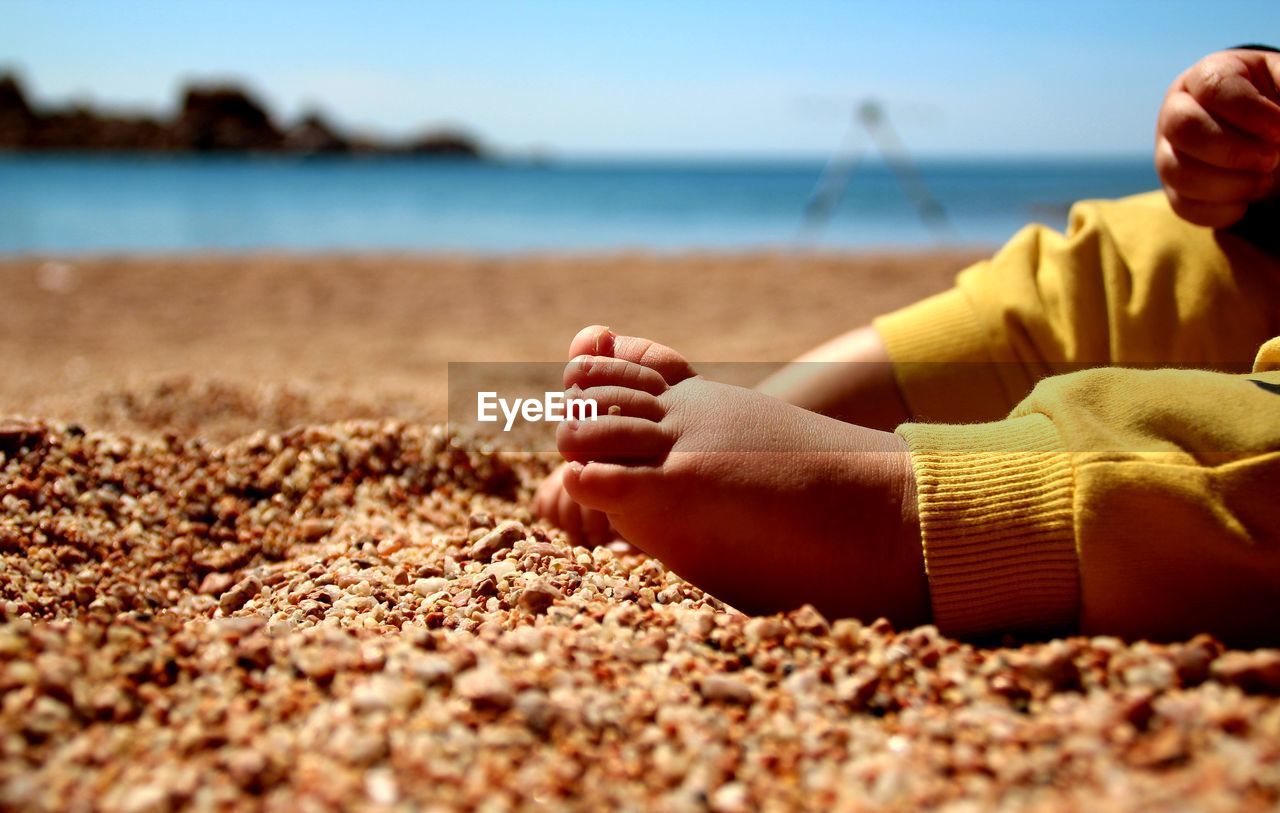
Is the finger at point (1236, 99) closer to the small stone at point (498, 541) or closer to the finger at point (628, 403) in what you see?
the finger at point (628, 403)

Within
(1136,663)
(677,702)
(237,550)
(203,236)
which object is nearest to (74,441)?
(237,550)

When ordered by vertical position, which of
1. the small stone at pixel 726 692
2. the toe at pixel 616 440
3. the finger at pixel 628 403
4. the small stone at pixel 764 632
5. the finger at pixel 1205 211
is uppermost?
the finger at pixel 1205 211

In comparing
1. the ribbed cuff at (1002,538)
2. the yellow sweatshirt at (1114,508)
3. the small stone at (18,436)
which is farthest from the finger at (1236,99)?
the small stone at (18,436)

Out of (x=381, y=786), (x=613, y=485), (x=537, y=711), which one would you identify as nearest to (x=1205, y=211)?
(x=613, y=485)

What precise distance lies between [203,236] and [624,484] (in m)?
10.0

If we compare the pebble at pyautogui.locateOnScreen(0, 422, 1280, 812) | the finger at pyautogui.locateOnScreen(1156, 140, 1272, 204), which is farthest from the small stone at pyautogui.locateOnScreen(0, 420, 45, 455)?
the finger at pyautogui.locateOnScreen(1156, 140, 1272, 204)

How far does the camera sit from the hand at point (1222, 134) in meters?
1.22

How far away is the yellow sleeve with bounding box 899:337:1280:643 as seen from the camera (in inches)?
33.2

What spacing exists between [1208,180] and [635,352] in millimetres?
769

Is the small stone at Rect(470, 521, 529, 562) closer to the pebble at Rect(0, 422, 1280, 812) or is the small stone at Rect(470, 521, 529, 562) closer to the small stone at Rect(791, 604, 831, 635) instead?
the pebble at Rect(0, 422, 1280, 812)

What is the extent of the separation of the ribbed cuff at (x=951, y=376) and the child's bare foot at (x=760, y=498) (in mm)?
443

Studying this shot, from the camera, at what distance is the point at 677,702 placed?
0.73 metres

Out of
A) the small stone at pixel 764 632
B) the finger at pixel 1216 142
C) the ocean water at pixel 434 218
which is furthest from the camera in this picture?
the ocean water at pixel 434 218

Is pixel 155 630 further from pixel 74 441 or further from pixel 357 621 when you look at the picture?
pixel 74 441
